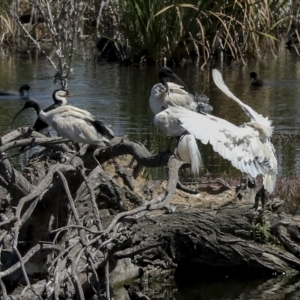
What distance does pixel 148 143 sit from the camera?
524 inches

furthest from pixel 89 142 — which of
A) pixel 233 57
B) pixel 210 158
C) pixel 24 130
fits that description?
pixel 233 57

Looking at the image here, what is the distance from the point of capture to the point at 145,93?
18.4 metres

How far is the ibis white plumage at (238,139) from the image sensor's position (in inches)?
278

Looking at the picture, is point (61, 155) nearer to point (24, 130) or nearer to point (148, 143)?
point (24, 130)

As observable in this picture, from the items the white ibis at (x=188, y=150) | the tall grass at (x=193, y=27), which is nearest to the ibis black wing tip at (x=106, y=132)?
the white ibis at (x=188, y=150)

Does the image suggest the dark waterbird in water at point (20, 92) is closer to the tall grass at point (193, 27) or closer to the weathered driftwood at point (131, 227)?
the tall grass at point (193, 27)

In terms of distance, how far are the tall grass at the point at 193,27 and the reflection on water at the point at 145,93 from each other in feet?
1.74

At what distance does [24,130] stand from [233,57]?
16809mm

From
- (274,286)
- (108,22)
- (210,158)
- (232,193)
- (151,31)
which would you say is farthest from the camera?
(108,22)

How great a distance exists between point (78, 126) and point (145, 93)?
10566mm

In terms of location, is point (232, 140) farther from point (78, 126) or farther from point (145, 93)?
point (145, 93)

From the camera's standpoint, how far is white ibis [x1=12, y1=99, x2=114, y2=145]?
756cm

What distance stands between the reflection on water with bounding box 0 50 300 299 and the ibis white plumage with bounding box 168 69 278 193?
3378 mm

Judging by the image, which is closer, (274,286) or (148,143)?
(274,286)
